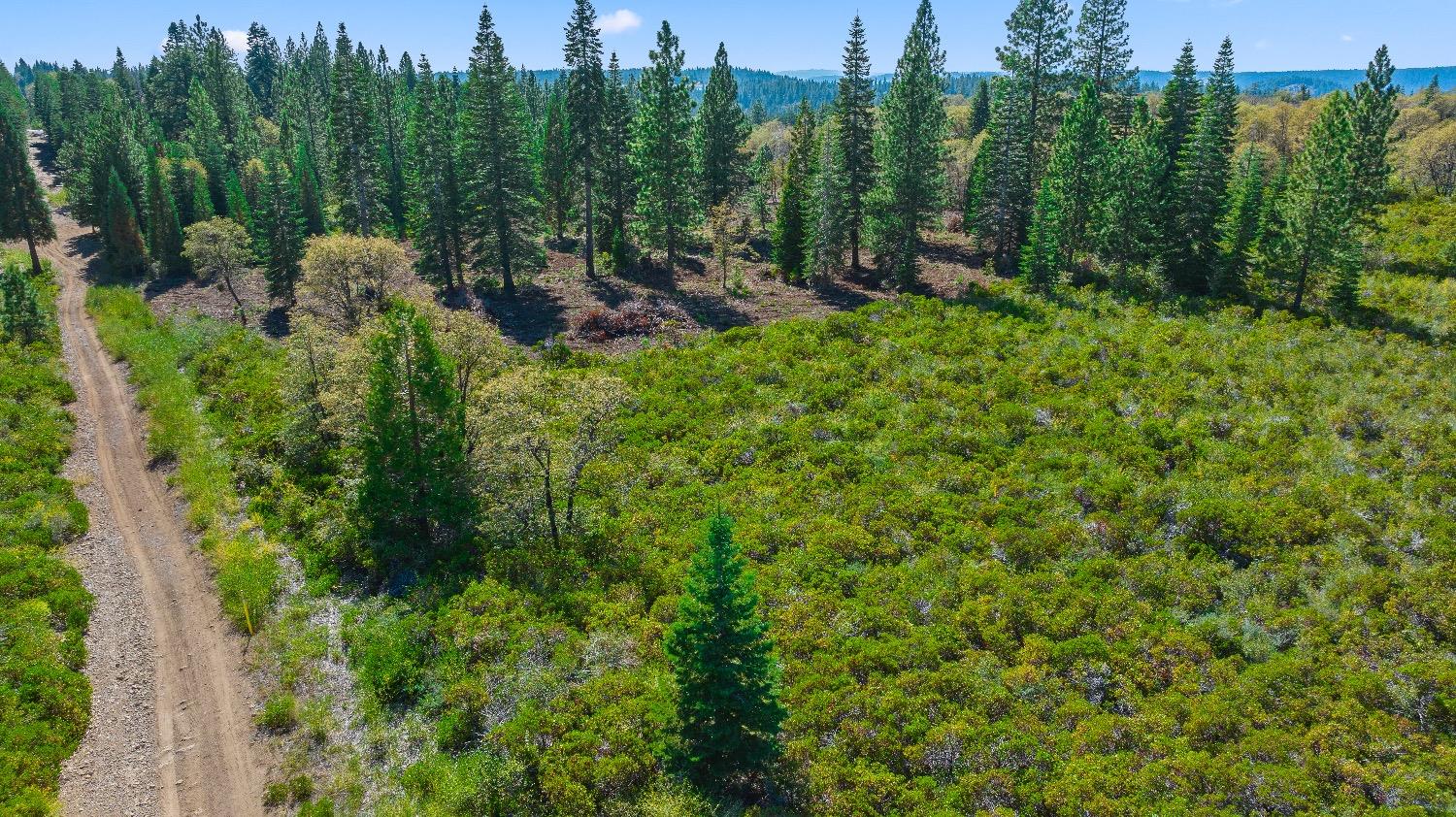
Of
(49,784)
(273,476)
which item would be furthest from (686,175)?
(49,784)

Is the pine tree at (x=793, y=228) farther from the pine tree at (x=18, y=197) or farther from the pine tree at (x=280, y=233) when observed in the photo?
the pine tree at (x=18, y=197)

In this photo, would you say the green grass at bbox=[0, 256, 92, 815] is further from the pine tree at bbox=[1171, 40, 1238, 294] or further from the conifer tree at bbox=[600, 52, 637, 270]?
the pine tree at bbox=[1171, 40, 1238, 294]

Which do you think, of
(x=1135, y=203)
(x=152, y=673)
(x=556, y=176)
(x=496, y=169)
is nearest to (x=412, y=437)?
(x=152, y=673)

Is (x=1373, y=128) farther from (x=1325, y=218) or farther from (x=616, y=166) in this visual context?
(x=616, y=166)

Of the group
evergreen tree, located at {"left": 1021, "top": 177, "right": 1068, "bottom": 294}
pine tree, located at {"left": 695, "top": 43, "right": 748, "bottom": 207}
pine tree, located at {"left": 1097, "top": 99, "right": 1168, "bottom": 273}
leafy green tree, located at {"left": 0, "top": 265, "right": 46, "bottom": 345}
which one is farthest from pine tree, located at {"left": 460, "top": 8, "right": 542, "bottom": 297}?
pine tree, located at {"left": 1097, "top": 99, "right": 1168, "bottom": 273}

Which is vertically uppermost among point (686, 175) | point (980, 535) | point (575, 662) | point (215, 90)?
point (215, 90)

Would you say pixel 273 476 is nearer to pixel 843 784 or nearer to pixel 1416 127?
pixel 843 784

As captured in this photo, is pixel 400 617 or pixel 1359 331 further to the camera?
pixel 1359 331
